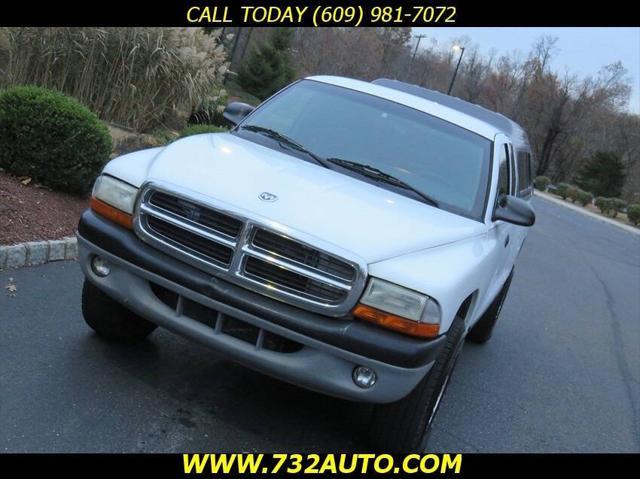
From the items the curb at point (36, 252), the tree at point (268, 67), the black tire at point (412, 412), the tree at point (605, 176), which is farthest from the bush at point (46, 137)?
the tree at point (605, 176)

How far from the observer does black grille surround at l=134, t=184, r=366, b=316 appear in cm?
312

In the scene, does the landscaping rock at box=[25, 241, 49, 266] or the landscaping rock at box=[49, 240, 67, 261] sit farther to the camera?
the landscaping rock at box=[49, 240, 67, 261]

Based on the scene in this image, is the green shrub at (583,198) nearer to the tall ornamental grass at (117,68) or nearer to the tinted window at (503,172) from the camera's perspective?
the tall ornamental grass at (117,68)

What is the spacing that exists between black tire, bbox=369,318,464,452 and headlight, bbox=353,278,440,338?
15.6 inches

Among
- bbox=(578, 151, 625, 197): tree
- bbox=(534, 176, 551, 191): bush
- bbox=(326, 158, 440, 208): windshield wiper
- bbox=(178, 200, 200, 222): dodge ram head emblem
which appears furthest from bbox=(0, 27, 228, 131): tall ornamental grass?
bbox=(578, 151, 625, 197): tree

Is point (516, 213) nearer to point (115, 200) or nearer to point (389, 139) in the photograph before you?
point (389, 139)

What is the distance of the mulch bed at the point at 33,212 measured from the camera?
536 cm

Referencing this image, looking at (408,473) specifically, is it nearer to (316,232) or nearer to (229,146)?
(316,232)

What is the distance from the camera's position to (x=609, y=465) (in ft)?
14.4

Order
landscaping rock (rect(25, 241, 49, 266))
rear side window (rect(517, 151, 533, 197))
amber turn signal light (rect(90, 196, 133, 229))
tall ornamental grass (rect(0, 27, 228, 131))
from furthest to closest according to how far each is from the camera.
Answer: tall ornamental grass (rect(0, 27, 228, 131)) < rear side window (rect(517, 151, 533, 197)) < landscaping rock (rect(25, 241, 49, 266)) < amber turn signal light (rect(90, 196, 133, 229))

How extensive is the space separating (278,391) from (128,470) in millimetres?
1215

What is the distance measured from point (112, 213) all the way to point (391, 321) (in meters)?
1.56

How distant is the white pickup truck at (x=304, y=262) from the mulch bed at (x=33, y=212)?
64.9 inches

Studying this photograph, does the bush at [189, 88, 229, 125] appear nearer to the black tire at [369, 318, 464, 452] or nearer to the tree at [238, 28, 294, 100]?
the black tire at [369, 318, 464, 452]
